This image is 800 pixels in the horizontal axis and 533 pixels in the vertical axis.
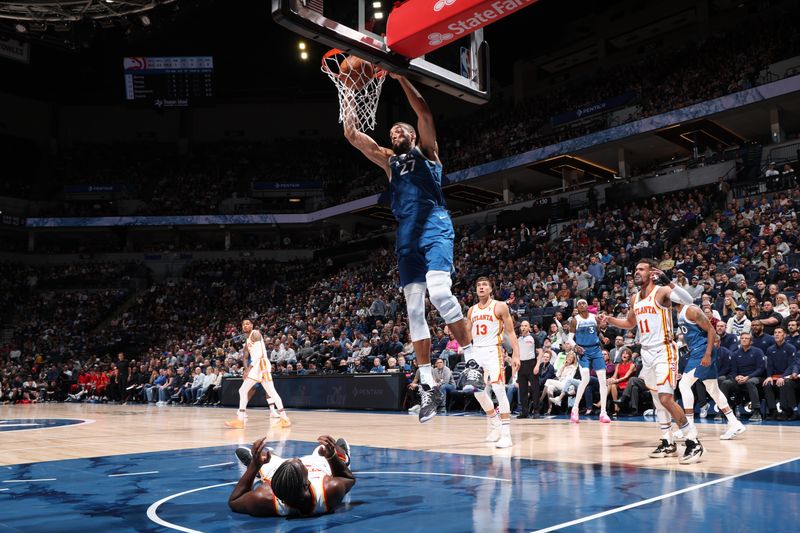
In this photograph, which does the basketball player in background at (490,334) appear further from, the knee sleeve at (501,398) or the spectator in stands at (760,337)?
the spectator in stands at (760,337)

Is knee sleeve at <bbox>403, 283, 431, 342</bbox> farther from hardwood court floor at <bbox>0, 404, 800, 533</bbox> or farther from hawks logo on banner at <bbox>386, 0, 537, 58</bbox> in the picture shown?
hawks logo on banner at <bbox>386, 0, 537, 58</bbox>

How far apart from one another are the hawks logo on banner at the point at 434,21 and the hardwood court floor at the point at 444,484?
3547mm

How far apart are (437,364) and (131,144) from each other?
35.7 m

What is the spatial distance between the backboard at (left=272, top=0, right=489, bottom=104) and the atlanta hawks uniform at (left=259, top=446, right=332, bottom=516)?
3.15 metres

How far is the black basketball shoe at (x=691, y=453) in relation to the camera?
6117mm

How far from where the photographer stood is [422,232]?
508 centimetres

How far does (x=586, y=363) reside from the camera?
11.4m

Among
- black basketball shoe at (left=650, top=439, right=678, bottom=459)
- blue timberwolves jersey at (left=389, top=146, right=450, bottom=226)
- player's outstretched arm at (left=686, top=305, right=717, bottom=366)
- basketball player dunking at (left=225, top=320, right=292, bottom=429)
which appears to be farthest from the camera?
basketball player dunking at (left=225, top=320, right=292, bottom=429)

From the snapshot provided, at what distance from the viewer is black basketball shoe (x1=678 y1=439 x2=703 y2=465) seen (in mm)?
6117

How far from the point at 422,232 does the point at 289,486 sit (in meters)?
2.07

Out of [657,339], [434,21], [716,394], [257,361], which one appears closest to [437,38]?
[434,21]

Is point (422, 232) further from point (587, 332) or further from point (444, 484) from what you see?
point (587, 332)

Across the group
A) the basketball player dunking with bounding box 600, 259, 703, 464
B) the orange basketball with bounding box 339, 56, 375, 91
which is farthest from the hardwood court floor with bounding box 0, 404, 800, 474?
the orange basketball with bounding box 339, 56, 375, 91

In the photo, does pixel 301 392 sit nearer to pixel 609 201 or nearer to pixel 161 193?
pixel 609 201
